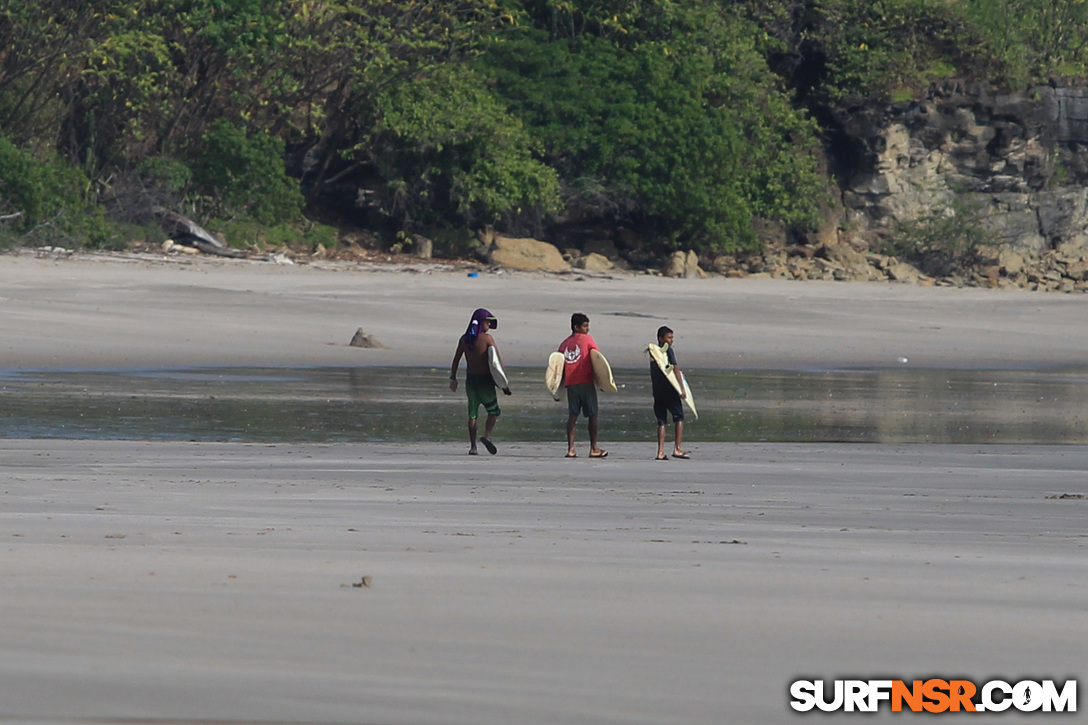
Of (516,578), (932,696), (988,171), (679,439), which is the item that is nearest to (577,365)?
(679,439)

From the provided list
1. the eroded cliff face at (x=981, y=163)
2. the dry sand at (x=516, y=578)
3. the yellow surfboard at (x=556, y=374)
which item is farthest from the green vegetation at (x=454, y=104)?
the dry sand at (x=516, y=578)

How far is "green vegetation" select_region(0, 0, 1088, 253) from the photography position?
33.8 m

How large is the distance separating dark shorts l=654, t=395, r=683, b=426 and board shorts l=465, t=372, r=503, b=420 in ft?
3.97

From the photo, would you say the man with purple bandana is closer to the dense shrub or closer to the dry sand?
the dry sand

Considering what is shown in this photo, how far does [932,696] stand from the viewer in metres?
3.75

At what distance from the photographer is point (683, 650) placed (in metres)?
4.21

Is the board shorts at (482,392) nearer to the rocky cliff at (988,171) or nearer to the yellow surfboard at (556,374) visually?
the yellow surfboard at (556,374)

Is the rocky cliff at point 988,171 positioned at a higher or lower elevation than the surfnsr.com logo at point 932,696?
higher

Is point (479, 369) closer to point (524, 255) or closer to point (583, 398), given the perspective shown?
point (583, 398)

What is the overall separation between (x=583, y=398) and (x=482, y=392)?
2.60 feet

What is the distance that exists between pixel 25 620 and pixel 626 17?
3607 centimetres

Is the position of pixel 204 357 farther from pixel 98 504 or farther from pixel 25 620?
pixel 25 620

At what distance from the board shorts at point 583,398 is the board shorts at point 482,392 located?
1.90 ft

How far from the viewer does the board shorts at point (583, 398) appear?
38.9 feet
